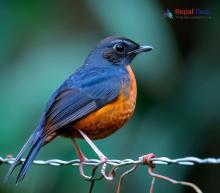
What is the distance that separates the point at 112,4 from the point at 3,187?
1.75 meters

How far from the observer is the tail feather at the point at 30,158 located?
4219mm

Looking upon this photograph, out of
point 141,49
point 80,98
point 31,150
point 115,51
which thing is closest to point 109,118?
point 80,98

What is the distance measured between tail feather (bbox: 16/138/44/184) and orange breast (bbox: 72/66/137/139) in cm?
41

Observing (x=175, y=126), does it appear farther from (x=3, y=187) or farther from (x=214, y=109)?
(x=3, y=187)

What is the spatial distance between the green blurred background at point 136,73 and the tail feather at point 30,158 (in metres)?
0.22

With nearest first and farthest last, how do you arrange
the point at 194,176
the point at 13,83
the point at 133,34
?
the point at 13,83 → the point at 133,34 → the point at 194,176

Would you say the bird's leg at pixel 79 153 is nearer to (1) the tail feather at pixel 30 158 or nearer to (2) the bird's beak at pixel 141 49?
(1) the tail feather at pixel 30 158

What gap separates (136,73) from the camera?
541 centimetres

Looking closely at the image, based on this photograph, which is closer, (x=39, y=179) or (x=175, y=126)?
(x=39, y=179)

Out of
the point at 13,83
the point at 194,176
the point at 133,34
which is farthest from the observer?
the point at 194,176

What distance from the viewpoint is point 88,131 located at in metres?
4.82

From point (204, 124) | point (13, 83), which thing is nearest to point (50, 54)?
point (13, 83)

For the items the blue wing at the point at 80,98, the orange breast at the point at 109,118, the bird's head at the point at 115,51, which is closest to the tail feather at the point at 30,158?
the blue wing at the point at 80,98

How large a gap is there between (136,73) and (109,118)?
0.74 metres
